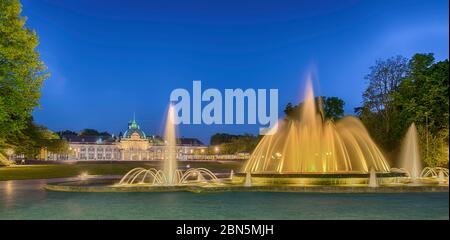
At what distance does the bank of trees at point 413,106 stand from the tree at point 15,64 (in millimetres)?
28188

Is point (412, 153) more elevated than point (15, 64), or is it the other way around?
point (15, 64)

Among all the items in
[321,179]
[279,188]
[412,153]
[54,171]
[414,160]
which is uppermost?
[412,153]

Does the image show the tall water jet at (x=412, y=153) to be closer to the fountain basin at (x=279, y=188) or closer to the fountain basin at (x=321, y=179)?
the fountain basin at (x=321, y=179)

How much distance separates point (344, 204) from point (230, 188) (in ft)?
24.2

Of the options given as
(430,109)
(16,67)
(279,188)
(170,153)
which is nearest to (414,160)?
(430,109)

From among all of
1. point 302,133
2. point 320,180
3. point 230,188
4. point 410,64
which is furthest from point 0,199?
point 410,64

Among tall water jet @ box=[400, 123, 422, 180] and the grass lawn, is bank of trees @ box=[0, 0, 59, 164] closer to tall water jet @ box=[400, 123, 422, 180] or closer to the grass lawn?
the grass lawn

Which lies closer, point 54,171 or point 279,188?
point 279,188

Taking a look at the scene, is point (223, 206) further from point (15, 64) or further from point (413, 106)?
point (413, 106)

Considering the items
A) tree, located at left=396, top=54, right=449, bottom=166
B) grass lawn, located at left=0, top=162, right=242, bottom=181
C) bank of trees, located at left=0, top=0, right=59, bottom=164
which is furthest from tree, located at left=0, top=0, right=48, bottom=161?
tree, located at left=396, top=54, right=449, bottom=166

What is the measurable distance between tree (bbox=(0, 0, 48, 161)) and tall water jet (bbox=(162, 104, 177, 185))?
26.4 feet

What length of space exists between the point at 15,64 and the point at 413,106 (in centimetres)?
3285

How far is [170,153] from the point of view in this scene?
2812 cm
